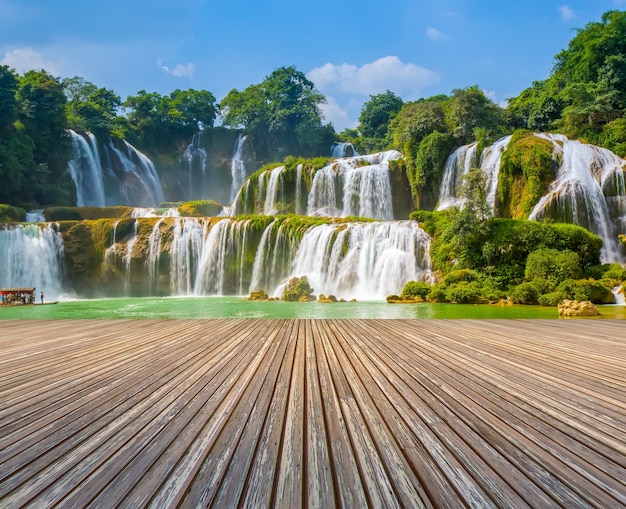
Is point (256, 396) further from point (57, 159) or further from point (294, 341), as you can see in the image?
point (57, 159)

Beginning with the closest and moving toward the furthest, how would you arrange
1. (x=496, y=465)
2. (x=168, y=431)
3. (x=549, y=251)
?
1. (x=496, y=465)
2. (x=168, y=431)
3. (x=549, y=251)

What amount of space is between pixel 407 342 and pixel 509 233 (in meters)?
15.3

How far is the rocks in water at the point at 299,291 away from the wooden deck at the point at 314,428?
1454 centimetres

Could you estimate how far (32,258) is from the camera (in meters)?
24.6

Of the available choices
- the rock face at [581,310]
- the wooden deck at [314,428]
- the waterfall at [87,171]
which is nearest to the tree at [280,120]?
the waterfall at [87,171]

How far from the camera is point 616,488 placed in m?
1.77

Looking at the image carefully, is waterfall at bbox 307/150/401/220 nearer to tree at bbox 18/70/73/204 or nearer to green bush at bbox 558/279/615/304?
green bush at bbox 558/279/615/304

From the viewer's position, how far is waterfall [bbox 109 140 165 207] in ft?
137

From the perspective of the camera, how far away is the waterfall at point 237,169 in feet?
160

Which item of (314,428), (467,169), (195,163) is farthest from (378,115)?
(314,428)

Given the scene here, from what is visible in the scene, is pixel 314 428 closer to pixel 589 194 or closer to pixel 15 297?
pixel 15 297

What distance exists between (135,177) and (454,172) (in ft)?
99.4

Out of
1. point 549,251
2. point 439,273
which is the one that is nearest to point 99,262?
point 439,273

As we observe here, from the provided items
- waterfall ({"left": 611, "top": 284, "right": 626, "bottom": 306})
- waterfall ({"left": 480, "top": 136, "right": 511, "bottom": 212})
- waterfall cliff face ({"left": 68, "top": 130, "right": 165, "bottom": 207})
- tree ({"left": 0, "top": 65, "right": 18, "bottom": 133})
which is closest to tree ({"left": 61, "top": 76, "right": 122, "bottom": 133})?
waterfall cliff face ({"left": 68, "top": 130, "right": 165, "bottom": 207})
